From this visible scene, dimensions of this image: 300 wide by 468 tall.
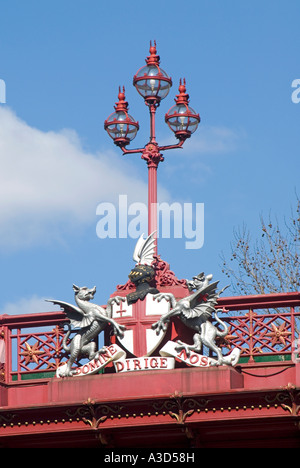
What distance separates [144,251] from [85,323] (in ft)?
5.92

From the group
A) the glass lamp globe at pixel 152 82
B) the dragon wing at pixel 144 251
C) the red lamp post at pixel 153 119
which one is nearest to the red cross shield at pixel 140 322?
the dragon wing at pixel 144 251

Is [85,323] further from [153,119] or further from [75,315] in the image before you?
[153,119]

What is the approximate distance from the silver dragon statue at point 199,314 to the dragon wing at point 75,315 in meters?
1.38

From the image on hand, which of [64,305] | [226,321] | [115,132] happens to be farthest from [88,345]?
A: [115,132]

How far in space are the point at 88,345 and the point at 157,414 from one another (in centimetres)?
205

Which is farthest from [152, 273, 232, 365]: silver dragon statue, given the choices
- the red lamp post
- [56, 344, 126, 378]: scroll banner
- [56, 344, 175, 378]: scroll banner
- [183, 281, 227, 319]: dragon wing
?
the red lamp post

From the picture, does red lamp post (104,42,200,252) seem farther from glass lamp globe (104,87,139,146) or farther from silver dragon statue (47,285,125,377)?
silver dragon statue (47,285,125,377)

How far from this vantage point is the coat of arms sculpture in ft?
82.0

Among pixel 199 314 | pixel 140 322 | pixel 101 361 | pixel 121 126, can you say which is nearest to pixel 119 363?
pixel 101 361

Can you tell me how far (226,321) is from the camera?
2567cm

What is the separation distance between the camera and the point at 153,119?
90.2 feet

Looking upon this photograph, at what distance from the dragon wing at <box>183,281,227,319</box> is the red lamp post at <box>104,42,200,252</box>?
253 centimetres

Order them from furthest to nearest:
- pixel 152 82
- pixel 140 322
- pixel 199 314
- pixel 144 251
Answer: pixel 152 82
pixel 144 251
pixel 140 322
pixel 199 314

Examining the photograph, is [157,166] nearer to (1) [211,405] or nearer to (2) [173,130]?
(2) [173,130]
